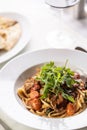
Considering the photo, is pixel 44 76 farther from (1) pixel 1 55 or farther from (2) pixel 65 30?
(2) pixel 65 30

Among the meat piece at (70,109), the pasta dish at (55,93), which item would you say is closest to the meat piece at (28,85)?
the pasta dish at (55,93)

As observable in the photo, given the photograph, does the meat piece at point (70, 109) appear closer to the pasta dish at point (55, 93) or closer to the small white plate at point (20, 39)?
the pasta dish at point (55, 93)

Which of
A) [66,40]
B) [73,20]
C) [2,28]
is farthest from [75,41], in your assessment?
[2,28]

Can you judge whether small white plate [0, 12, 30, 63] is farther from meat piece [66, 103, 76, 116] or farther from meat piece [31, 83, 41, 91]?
meat piece [66, 103, 76, 116]

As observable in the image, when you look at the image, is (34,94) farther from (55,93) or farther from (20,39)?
(20,39)

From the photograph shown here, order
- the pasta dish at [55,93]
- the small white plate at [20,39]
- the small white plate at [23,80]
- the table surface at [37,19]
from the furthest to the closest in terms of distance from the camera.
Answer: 1. the table surface at [37,19]
2. the small white plate at [20,39]
3. the pasta dish at [55,93]
4. the small white plate at [23,80]

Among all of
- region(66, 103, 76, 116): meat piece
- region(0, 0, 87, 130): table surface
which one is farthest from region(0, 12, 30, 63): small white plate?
region(66, 103, 76, 116): meat piece

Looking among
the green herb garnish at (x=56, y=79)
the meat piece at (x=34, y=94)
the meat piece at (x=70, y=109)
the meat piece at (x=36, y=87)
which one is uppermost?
the green herb garnish at (x=56, y=79)

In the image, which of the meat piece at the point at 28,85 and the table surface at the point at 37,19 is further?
the table surface at the point at 37,19
